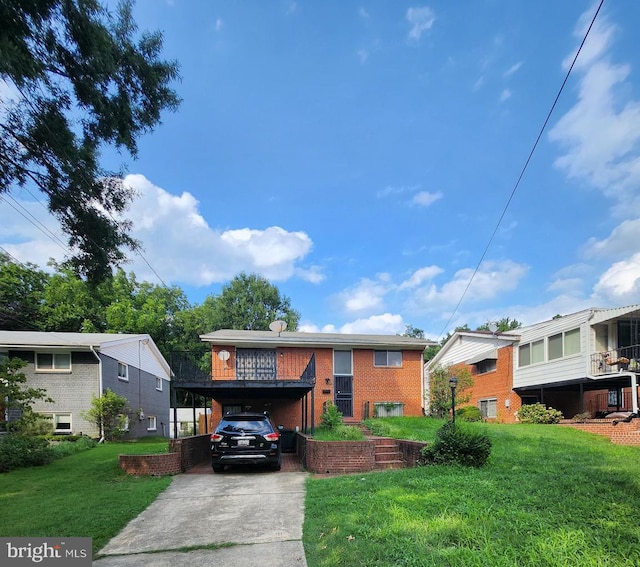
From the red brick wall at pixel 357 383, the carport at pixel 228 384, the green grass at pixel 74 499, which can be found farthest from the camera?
the red brick wall at pixel 357 383

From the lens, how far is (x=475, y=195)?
12.0m

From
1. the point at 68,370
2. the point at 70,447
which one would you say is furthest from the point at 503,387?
the point at 68,370

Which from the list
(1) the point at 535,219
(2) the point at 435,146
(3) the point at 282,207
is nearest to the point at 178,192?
(3) the point at 282,207

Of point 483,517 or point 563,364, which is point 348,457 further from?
point 563,364

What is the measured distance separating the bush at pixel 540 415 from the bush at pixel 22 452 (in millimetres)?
17481

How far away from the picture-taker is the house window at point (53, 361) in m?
18.7

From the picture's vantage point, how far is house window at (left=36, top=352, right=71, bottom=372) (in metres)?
18.7

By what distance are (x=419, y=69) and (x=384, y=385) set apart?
12012 millimetres

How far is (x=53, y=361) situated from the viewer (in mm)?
18844

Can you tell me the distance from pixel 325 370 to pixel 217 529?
11914 millimetres

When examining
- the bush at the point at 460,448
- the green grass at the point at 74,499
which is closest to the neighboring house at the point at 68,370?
the green grass at the point at 74,499

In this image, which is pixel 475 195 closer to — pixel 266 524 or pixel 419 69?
pixel 419 69

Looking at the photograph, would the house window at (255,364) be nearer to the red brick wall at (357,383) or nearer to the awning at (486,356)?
the red brick wall at (357,383)

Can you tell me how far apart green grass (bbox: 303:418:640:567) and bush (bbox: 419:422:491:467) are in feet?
0.99
